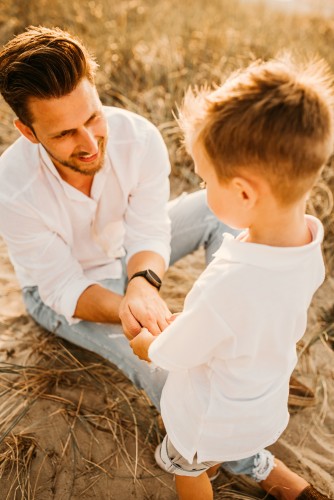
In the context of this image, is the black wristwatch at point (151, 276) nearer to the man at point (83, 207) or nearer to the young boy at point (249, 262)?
the man at point (83, 207)

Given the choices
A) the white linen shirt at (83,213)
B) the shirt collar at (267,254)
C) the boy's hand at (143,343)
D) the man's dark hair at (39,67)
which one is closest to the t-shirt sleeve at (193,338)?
the shirt collar at (267,254)

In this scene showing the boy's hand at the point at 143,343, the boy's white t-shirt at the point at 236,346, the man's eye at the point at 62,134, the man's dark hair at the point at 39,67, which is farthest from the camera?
the man's eye at the point at 62,134

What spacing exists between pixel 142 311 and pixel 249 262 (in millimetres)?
771

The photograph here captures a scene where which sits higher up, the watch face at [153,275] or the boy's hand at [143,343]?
the boy's hand at [143,343]

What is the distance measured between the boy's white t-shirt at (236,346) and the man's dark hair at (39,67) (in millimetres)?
1007

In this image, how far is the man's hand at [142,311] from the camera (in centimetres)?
165

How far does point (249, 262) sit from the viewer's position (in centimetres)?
103

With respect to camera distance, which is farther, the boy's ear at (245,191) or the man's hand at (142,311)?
the man's hand at (142,311)

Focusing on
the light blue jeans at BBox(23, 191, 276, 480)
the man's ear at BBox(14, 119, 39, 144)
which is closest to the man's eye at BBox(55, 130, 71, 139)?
the man's ear at BBox(14, 119, 39, 144)

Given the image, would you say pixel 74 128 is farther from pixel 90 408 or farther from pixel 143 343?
pixel 90 408

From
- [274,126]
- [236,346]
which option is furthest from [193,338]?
[274,126]

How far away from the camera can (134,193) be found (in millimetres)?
2174

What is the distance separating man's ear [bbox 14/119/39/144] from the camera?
1796 mm

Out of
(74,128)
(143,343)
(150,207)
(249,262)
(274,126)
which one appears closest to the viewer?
(274,126)
